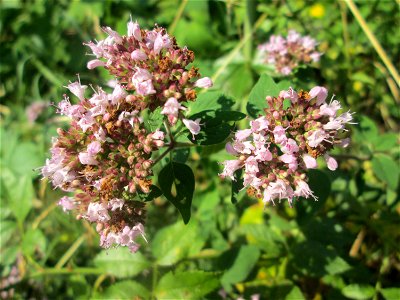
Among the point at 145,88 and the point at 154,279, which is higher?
the point at 145,88

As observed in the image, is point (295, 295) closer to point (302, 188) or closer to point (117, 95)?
point (302, 188)

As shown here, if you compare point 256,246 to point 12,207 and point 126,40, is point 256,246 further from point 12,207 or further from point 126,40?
point 12,207

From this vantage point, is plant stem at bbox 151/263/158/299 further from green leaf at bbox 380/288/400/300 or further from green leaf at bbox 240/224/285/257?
green leaf at bbox 380/288/400/300

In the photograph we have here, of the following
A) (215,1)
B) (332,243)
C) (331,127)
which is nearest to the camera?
(331,127)

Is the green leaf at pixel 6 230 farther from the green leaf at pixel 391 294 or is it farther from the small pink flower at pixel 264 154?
the green leaf at pixel 391 294

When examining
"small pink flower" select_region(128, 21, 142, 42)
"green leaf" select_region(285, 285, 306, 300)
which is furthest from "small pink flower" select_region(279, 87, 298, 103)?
"green leaf" select_region(285, 285, 306, 300)

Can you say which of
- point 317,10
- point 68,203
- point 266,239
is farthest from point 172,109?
point 317,10

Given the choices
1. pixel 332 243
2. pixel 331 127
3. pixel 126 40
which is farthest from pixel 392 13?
pixel 126 40
